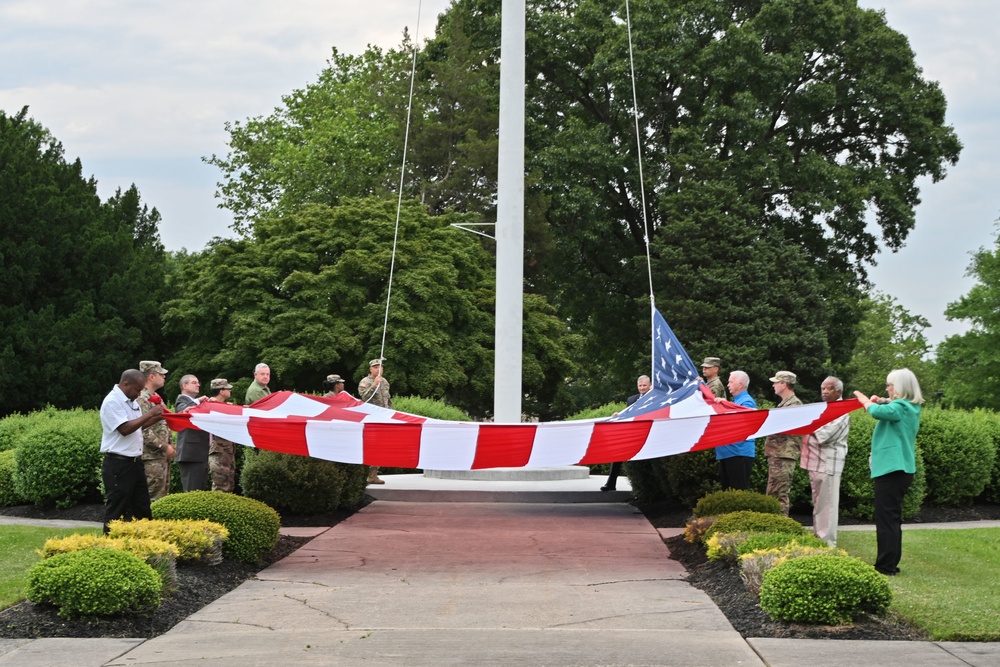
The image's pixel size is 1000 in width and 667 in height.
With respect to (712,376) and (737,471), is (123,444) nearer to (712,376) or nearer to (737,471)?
(737,471)

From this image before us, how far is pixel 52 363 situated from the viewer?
121ft

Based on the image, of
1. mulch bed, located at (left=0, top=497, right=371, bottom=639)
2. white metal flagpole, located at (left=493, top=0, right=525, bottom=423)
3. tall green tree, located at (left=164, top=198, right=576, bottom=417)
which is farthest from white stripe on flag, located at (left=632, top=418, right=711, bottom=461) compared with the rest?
tall green tree, located at (left=164, top=198, right=576, bottom=417)

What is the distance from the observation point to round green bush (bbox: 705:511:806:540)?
10492 mm

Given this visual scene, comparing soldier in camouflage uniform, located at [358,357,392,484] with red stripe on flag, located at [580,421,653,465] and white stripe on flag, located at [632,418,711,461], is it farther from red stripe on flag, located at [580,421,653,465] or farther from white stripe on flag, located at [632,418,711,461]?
white stripe on flag, located at [632,418,711,461]

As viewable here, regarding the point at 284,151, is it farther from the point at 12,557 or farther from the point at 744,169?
the point at 12,557

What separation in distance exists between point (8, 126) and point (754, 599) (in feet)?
131

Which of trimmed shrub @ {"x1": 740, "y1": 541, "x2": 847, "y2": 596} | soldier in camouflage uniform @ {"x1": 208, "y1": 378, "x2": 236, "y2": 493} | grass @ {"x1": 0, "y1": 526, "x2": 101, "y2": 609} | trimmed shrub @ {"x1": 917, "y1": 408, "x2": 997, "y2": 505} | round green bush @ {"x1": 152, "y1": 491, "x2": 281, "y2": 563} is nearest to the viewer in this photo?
trimmed shrub @ {"x1": 740, "y1": 541, "x2": 847, "y2": 596}

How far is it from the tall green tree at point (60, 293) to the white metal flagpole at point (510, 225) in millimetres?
21654

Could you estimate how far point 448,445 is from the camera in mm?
11359

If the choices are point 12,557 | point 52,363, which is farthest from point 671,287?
point 12,557

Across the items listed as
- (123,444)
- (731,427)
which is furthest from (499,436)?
(123,444)

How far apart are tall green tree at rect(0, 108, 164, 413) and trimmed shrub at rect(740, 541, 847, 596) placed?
1237 inches

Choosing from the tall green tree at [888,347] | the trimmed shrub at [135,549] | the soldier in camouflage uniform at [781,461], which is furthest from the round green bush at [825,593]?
the tall green tree at [888,347]

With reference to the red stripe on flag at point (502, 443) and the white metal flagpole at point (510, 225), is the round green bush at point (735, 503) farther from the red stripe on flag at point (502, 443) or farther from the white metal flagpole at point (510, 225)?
the white metal flagpole at point (510, 225)
